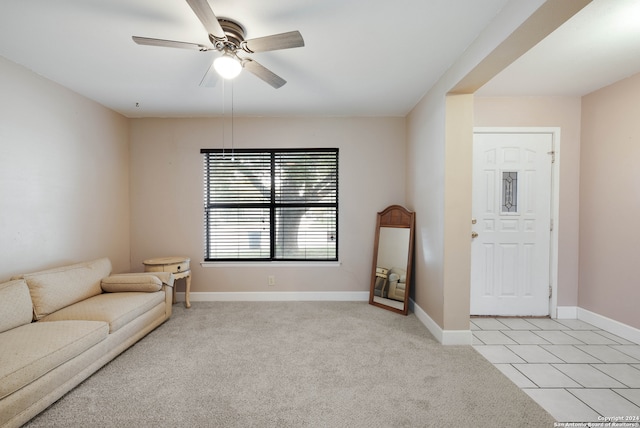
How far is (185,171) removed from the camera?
3.76 meters

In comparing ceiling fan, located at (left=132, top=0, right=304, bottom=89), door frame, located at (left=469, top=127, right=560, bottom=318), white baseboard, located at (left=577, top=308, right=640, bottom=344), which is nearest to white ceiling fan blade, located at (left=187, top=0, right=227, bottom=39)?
ceiling fan, located at (left=132, top=0, right=304, bottom=89)

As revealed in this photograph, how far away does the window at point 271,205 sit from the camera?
3.80m

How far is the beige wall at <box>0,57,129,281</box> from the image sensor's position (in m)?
2.32

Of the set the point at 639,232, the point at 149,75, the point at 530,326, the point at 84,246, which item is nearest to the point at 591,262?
the point at 639,232

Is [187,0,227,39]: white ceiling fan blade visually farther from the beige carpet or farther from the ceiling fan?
the beige carpet

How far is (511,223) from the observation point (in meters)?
3.25

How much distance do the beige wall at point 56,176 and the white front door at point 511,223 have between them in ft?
14.5

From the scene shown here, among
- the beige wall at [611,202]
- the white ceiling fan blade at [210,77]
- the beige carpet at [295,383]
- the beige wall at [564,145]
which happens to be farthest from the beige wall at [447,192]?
the white ceiling fan blade at [210,77]

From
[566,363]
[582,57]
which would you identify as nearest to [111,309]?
[566,363]

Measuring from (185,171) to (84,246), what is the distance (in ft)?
4.62

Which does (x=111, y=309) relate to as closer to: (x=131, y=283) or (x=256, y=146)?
(x=131, y=283)

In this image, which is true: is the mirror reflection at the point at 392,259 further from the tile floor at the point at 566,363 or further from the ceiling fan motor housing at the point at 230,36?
the ceiling fan motor housing at the point at 230,36

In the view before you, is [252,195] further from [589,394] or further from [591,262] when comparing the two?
[591,262]

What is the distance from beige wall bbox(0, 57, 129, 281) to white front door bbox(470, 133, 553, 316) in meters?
4.42
